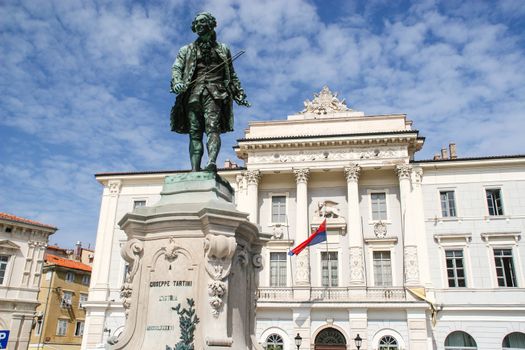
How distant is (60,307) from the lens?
142ft

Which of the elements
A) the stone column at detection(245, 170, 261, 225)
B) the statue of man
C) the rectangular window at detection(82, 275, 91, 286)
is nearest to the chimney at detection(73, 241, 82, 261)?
the rectangular window at detection(82, 275, 91, 286)

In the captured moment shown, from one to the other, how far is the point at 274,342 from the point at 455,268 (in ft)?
38.2

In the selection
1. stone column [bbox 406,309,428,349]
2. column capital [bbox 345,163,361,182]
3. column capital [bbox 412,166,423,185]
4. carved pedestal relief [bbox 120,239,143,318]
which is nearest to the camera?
carved pedestal relief [bbox 120,239,143,318]

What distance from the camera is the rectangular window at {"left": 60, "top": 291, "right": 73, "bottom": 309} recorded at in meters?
43.6

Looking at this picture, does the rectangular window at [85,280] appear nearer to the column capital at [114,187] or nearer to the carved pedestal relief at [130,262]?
the column capital at [114,187]

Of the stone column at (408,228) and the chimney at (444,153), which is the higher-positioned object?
the chimney at (444,153)

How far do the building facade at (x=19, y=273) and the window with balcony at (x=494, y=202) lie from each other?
30.3 m

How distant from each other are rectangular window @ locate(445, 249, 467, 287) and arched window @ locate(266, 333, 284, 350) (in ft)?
34.5

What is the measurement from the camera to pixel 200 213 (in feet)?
19.6

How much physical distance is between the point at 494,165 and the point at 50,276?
122 ft

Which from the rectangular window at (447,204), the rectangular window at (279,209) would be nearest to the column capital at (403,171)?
the rectangular window at (447,204)

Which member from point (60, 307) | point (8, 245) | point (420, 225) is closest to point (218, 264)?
point (420, 225)

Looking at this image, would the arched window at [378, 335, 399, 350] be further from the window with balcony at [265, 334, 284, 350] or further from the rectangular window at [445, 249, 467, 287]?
the window with balcony at [265, 334, 284, 350]

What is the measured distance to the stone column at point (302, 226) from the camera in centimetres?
2914
